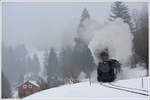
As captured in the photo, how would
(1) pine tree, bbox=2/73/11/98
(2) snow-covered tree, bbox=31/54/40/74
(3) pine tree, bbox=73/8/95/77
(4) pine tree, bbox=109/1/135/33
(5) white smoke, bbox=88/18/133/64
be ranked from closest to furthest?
(5) white smoke, bbox=88/18/133/64 → (1) pine tree, bbox=2/73/11/98 → (3) pine tree, bbox=73/8/95/77 → (4) pine tree, bbox=109/1/135/33 → (2) snow-covered tree, bbox=31/54/40/74

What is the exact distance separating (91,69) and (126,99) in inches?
282

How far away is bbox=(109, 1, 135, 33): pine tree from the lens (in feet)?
43.2

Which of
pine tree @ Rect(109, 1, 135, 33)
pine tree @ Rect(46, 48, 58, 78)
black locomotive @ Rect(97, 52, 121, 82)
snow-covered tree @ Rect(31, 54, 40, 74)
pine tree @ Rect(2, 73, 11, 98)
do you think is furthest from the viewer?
snow-covered tree @ Rect(31, 54, 40, 74)

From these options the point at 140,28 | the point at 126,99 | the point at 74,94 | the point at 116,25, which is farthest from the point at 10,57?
the point at 126,99

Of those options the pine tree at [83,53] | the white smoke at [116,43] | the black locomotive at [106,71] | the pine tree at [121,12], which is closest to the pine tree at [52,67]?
the pine tree at [83,53]

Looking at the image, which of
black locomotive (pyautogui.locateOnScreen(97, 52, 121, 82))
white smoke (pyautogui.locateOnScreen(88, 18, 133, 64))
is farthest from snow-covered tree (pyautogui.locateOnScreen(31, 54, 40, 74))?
black locomotive (pyautogui.locateOnScreen(97, 52, 121, 82))

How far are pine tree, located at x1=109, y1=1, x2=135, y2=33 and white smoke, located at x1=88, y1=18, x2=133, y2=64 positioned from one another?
0.70 meters

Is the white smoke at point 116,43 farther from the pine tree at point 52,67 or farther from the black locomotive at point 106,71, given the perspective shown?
the pine tree at point 52,67

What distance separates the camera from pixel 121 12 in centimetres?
1350

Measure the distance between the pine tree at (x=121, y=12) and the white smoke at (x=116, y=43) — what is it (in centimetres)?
70

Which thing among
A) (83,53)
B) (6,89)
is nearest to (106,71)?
(83,53)

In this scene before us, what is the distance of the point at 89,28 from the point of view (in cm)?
1420

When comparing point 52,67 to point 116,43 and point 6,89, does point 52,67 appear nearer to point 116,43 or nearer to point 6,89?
point 6,89

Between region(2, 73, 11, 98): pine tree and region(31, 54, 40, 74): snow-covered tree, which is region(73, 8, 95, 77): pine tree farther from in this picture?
region(31, 54, 40, 74): snow-covered tree
